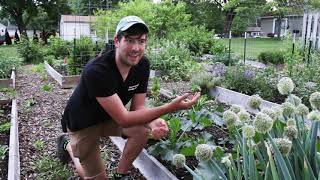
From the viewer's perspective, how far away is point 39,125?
5.16 m

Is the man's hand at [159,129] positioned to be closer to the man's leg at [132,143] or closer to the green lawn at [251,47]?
the man's leg at [132,143]

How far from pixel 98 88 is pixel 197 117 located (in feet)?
5.23

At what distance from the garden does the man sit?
351 mm

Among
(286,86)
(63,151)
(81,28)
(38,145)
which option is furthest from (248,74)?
(81,28)

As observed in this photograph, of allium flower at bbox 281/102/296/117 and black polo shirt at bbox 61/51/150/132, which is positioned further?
black polo shirt at bbox 61/51/150/132

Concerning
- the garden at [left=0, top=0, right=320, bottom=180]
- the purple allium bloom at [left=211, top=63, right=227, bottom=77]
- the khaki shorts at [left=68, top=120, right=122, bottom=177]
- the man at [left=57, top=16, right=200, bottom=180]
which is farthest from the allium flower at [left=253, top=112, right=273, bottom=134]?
the purple allium bloom at [left=211, top=63, right=227, bottom=77]

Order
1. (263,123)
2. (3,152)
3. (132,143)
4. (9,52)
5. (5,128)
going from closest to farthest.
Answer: (263,123)
(132,143)
(3,152)
(5,128)
(9,52)

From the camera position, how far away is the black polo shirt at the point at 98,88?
257 cm

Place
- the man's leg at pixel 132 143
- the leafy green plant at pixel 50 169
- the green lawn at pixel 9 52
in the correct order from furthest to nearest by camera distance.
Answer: the green lawn at pixel 9 52 < the leafy green plant at pixel 50 169 < the man's leg at pixel 132 143

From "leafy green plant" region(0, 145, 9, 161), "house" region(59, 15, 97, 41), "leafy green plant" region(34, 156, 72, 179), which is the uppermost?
"house" region(59, 15, 97, 41)

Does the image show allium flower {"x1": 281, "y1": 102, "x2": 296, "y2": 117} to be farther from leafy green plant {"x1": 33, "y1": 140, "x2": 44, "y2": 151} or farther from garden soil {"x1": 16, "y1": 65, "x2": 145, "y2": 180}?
leafy green plant {"x1": 33, "y1": 140, "x2": 44, "y2": 151}

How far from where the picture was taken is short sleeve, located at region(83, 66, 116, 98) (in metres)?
2.55

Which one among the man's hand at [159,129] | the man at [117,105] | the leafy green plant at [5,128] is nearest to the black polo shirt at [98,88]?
the man at [117,105]

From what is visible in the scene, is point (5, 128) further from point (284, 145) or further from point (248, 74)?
point (248, 74)
